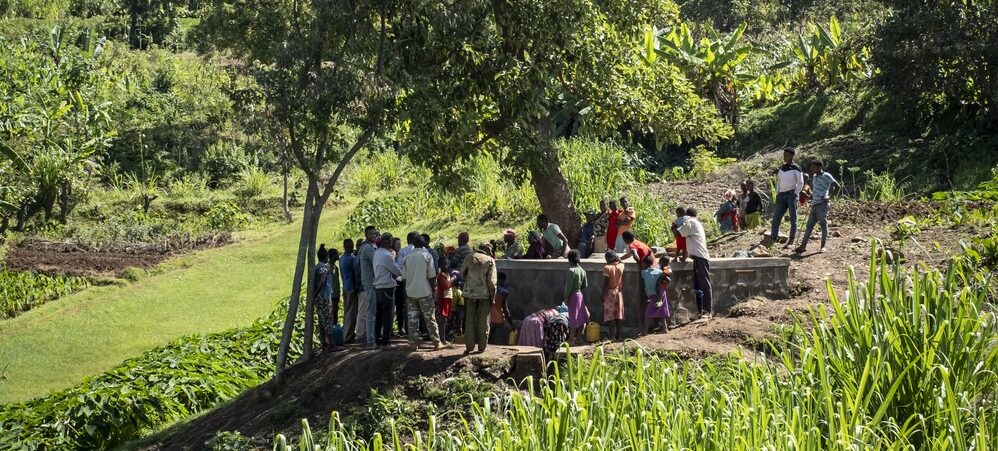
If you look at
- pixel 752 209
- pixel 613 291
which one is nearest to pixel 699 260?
pixel 613 291

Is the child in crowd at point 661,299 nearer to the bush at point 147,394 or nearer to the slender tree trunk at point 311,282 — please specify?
the slender tree trunk at point 311,282

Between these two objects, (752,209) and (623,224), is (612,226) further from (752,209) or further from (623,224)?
(752,209)

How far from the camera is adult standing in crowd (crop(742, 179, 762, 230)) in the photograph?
58.3ft

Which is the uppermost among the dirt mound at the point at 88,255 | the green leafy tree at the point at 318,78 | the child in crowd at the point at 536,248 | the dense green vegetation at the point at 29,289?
the green leafy tree at the point at 318,78

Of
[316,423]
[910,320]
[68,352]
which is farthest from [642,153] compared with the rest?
[910,320]

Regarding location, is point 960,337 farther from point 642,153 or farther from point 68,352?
point 642,153

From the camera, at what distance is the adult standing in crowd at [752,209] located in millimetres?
17781

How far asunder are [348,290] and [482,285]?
7.99ft

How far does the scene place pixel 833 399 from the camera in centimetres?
807

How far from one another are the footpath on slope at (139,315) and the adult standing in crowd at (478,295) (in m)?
8.38

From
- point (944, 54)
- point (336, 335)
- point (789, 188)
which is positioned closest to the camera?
point (336, 335)

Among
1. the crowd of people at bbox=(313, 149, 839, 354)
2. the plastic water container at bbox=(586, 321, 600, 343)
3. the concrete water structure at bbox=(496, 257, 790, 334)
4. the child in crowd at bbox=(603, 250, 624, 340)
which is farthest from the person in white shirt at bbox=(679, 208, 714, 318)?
the plastic water container at bbox=(586, 321, 600, 343)

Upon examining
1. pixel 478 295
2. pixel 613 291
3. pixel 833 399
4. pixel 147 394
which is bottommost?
pixel 147 394

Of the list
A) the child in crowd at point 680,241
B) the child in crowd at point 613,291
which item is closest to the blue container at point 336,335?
the child in crowd at point 613,291
